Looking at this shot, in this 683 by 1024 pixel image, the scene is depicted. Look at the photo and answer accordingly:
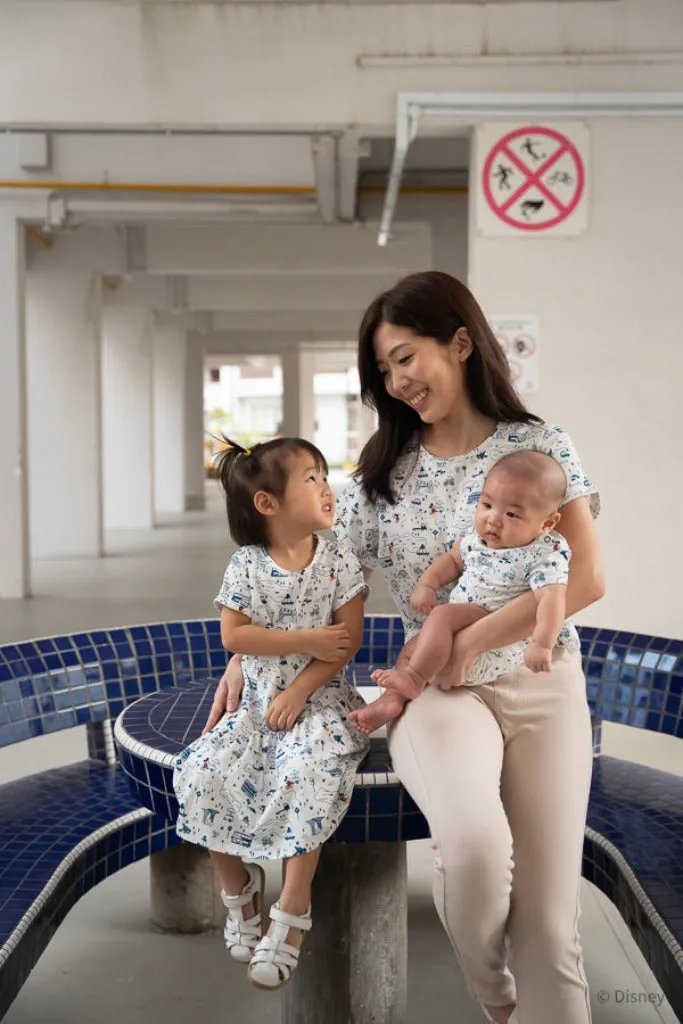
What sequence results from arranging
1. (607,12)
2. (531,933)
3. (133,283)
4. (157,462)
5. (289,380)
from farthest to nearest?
(289,380) < (157,462) < (133,283) < (607,12) < (531,933)

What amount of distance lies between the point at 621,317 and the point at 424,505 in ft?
12.6

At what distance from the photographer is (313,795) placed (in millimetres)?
1835

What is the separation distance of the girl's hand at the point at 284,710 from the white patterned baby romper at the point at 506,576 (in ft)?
1.02

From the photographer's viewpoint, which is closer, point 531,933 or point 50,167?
point 531,933

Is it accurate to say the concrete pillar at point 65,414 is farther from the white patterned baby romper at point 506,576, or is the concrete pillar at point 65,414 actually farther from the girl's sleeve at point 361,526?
the white patterned baby romper at point 506,576

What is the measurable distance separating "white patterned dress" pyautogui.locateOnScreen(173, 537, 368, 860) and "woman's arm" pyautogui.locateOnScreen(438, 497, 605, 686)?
0.24 meters

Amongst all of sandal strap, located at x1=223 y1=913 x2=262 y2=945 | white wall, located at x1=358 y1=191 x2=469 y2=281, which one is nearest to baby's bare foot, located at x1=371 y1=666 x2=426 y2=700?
sandal strap, located at x1=223 y1=913 x2=262 y2=945

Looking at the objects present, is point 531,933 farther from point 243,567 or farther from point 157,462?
point 157,462

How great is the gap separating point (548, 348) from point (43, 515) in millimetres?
7670

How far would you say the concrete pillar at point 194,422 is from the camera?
71.7 feet

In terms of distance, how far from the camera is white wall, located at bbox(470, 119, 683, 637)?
5.70 metres

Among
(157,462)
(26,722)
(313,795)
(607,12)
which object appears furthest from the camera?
(157,462)

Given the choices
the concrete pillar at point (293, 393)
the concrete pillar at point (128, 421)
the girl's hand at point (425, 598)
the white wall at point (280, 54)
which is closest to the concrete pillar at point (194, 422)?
the concrete pillar at point (293, 393)

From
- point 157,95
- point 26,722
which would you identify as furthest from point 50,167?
point 26,722
